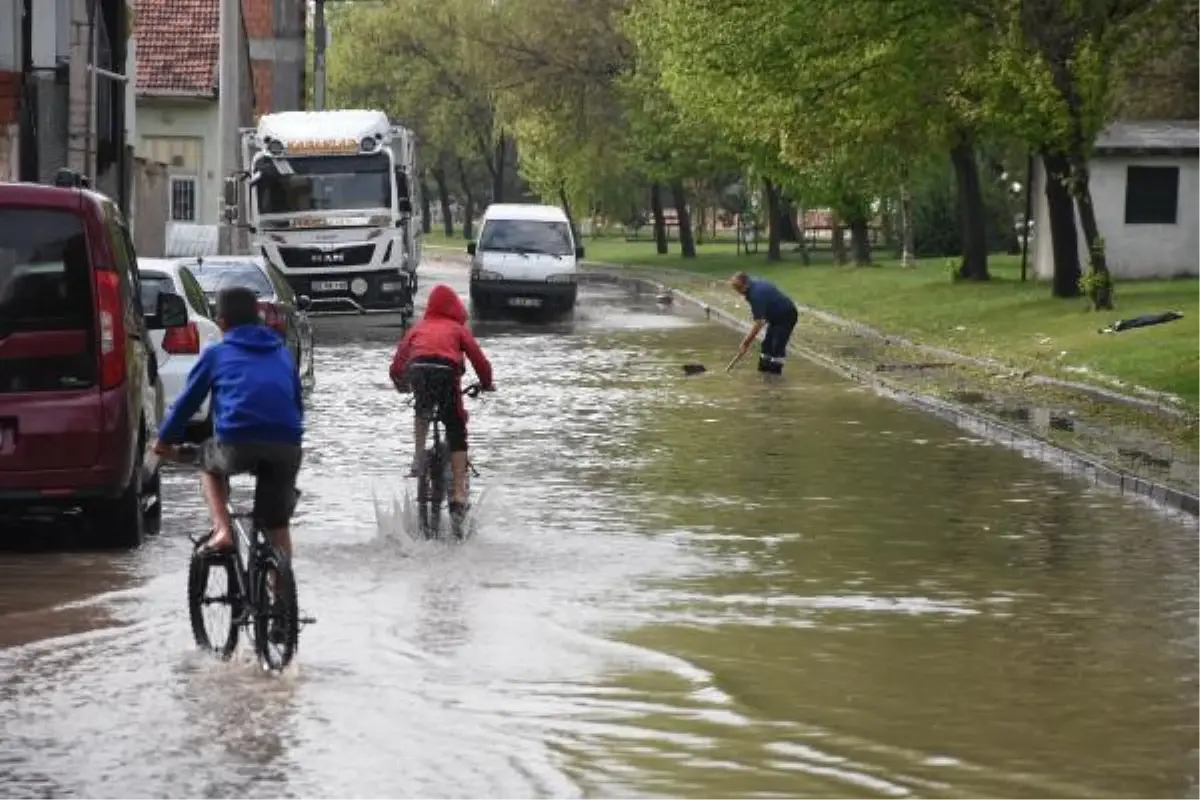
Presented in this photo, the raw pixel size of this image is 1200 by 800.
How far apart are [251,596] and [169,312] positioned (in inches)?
231

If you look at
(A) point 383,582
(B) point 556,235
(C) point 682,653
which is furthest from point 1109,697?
(B) point 556,235

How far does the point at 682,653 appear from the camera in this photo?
11.0m

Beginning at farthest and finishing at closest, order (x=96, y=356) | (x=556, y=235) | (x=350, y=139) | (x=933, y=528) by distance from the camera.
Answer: (x=556, y=235), (x=350, y=139), (x=933, y=528), (x=96, y=356)

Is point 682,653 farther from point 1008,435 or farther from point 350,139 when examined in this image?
point 350,139

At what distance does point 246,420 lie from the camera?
415 inches

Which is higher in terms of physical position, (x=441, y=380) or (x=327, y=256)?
(x=441, y=380)

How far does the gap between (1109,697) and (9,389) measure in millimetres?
6502

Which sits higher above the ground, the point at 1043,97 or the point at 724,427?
the point at 1043,97

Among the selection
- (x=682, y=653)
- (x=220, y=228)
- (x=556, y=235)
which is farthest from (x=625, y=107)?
(x=682, y=653)

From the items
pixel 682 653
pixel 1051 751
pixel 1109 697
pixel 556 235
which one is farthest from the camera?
pixel 556 235

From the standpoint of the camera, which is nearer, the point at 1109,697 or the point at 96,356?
the point at 1109,697

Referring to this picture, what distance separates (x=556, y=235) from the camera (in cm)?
4800

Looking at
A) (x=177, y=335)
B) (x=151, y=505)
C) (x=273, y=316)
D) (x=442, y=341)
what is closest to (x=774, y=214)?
(x=273, y=316)

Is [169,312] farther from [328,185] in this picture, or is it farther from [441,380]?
[328,185]
